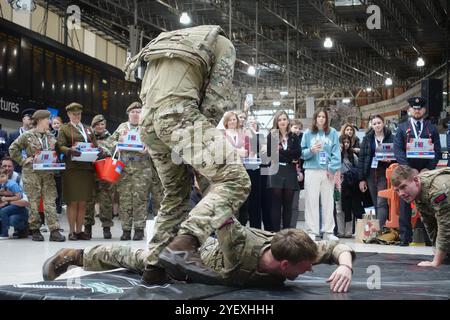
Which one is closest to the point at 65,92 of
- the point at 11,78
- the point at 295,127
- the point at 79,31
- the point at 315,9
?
the point at 11,78

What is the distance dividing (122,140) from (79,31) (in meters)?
12.7

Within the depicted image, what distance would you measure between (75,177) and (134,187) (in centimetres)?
65

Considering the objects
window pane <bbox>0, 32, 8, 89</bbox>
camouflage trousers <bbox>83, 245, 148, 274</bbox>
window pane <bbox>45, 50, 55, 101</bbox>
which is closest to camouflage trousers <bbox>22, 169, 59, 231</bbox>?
camouflage trousers <bbox>83, 245, 148, 274</bbox>

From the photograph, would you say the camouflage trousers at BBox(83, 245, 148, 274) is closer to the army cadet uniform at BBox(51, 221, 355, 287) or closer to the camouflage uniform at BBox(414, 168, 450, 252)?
the army cadet uniform at BBox(51, 221, 355, 287)

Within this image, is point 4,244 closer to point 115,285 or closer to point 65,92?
point 115,285

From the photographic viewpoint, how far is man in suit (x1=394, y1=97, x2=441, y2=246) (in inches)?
229

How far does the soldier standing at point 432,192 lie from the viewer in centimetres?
318

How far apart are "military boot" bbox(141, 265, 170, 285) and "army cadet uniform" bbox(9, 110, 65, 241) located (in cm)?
362

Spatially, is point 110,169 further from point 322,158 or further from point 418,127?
point 418,127

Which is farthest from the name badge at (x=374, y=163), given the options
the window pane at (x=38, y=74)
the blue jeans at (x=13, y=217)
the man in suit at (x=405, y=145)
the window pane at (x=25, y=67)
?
the window pane at (x=38, y=74)

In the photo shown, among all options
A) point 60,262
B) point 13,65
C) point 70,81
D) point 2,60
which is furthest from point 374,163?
point 70,81

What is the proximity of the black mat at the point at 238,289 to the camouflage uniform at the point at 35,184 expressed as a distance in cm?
331

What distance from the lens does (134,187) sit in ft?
20.3
